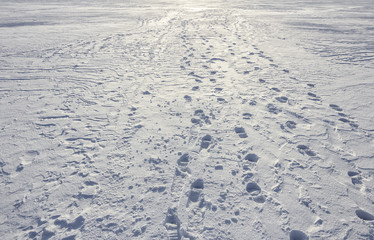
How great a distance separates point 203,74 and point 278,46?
126 inches

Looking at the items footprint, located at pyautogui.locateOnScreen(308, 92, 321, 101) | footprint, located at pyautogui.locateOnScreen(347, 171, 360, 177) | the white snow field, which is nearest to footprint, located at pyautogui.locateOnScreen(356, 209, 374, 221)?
the white snow field

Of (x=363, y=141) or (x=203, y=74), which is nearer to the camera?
(x=363, y=141)

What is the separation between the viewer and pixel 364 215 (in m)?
2.23

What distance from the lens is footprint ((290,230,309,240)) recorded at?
6.75 ft

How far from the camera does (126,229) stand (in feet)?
6.93

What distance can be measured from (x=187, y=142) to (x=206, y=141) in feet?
0.88

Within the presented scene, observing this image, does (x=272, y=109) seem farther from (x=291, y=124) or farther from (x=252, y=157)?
(x=252, y=157)

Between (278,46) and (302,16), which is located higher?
(302,16)

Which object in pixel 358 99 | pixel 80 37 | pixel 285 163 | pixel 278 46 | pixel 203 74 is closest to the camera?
pixel 285 163

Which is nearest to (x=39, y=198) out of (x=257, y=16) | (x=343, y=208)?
(x=343, y=208)

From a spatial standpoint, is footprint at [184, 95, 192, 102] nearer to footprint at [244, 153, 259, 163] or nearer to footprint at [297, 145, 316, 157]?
footprint at [244, 153, 259, 163]

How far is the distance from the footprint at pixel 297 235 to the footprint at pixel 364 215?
2.16 ft

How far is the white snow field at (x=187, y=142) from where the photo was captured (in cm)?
220

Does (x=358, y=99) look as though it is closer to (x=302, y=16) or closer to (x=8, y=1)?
(x=302, y=16)
